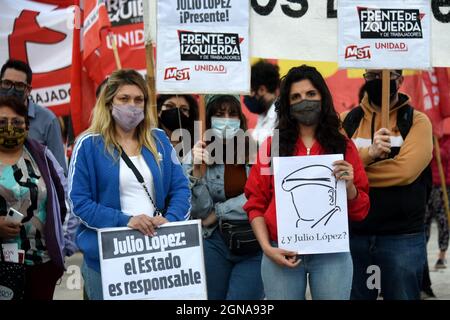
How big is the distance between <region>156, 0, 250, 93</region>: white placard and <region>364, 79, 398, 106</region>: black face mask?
81 cm

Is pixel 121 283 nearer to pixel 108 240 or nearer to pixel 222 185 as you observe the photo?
pixel 108 240

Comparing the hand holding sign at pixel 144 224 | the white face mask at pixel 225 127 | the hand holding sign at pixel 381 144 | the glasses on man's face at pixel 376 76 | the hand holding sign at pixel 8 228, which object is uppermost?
the glasses on man's face at pixel 376 76

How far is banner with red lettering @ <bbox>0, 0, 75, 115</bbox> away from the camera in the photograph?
33.9 ft

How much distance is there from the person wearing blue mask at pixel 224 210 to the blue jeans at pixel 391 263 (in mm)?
667

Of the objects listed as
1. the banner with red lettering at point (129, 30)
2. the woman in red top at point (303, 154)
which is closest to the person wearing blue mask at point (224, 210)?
the woman in red top at point (303, 154)

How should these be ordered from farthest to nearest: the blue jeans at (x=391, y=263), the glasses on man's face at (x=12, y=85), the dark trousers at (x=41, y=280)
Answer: the glasses on man's face at (x=12, y=85) → the blue jeans at (x=391, y=263) → the dark trousers at (x=41, y=280)

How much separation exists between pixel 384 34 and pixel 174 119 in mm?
1569

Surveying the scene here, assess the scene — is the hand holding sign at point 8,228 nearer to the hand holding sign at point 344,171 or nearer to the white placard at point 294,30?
the hand holding sign at point 344,171

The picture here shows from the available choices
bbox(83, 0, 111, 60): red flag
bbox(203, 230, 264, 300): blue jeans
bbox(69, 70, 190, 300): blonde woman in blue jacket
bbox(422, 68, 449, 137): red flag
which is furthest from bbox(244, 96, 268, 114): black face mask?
bbox(69, 70, 190, 300): blonde woman in blue jacket

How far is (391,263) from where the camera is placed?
6.36 meters

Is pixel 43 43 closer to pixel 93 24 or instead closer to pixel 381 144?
pixel 93 24

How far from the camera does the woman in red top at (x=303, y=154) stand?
17.8 ft

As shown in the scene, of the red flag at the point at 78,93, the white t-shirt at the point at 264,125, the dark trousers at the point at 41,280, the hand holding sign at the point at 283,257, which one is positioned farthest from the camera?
the white t-shirt at the point at 264,125

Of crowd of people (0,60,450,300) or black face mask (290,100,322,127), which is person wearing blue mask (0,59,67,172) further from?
black face mask (290,100,322,127)
